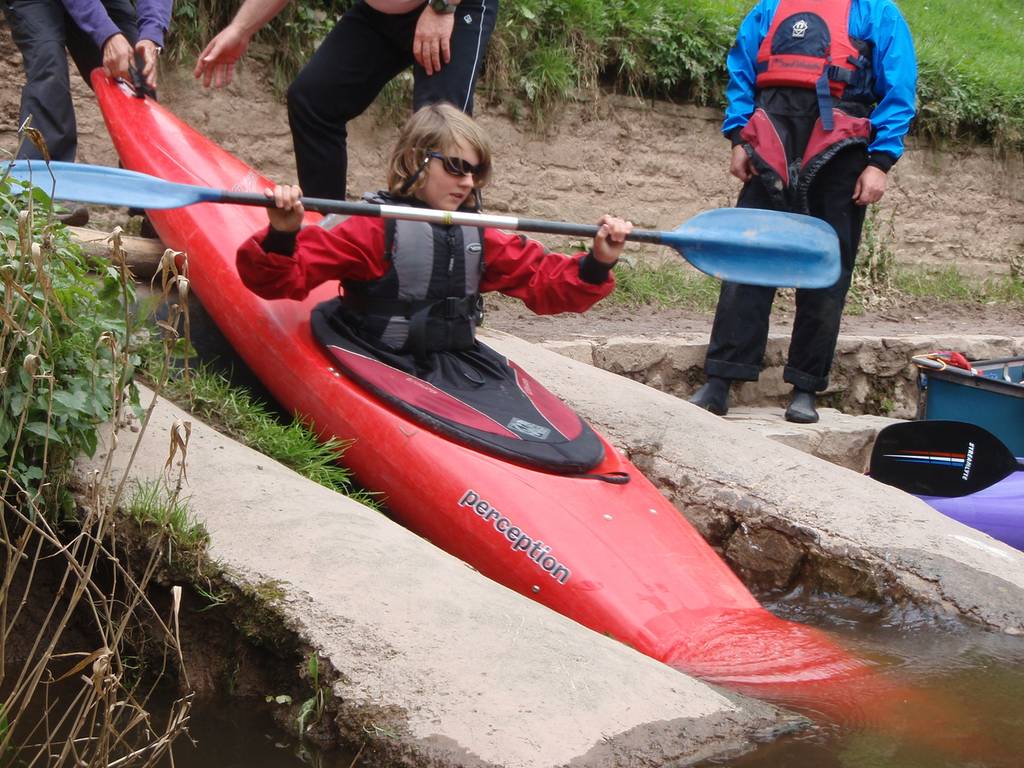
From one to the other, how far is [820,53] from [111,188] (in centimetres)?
294

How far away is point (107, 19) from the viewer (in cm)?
423

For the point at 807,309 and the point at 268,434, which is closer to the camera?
the point at 268,434

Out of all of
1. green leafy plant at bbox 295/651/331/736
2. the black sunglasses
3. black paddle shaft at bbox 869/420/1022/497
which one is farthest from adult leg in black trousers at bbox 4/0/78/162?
black paddle shaft at bbox 869/420/1022/497

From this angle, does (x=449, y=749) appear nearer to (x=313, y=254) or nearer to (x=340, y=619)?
(x=340, y=619)

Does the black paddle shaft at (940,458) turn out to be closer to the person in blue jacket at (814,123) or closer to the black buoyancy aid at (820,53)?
the person in blue jacket at (814,123)

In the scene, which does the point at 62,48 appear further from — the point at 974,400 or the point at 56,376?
the point at 974,400

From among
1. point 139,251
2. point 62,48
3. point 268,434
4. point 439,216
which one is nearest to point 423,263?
point 439,216

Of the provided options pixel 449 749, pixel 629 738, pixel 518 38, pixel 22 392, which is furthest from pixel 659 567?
pixel 518 38

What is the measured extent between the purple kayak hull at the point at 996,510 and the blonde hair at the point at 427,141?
2.10 metres

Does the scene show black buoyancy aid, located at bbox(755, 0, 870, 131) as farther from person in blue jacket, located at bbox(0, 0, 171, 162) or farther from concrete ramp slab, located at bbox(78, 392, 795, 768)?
concrete ramp slab, located at bbox(78, 392, 795, 768)

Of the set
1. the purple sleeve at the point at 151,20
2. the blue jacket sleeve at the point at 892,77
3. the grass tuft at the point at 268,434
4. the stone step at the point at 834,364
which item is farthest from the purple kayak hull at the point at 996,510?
the purple sleeve at the point at 151,20

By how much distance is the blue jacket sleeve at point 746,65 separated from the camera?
4820mm

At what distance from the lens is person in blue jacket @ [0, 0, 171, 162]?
416cm

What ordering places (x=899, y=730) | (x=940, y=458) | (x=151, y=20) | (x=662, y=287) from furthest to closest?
(x=662, y=287)
(x=151, y=20)
(x=940, y=458)
(x=899, y=730)
